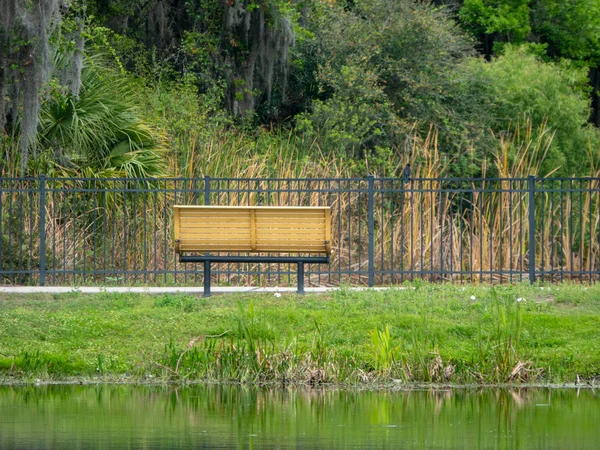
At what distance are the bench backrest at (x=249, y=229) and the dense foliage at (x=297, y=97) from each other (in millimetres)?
5841

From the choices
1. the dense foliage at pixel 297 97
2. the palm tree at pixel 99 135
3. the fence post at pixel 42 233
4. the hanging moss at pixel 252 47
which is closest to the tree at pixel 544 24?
the dense foliage at pixel 297 97

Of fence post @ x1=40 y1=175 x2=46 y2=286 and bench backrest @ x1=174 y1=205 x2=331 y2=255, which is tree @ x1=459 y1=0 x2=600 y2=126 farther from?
bench backrest @ x1=174 y1=205 x2=331 y2=255

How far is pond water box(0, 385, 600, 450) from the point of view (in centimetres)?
795

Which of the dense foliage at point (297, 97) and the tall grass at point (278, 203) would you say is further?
the dense foliage at point (297, 97)

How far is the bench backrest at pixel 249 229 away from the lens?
44.8 feet

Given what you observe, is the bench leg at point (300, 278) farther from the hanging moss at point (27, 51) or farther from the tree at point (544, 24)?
the tree at point (544, 24)

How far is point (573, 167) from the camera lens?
25969 millimetres

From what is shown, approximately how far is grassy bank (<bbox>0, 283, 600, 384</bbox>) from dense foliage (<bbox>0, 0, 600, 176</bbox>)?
7141mm

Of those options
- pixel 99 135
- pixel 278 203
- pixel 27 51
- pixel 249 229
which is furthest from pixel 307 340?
pixel 99 135

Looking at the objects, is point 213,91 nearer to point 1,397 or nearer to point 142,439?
point 1,397

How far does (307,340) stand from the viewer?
450 inches

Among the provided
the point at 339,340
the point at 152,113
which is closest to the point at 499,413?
the point at 339,340

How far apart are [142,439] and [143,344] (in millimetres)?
3478

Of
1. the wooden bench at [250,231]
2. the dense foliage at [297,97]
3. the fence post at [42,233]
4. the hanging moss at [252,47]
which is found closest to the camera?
the wooden bench at [250,231]
